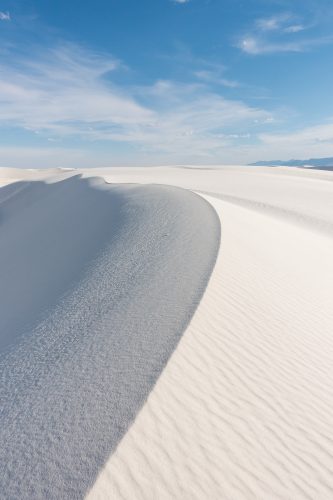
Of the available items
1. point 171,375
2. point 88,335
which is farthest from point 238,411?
point 88,335

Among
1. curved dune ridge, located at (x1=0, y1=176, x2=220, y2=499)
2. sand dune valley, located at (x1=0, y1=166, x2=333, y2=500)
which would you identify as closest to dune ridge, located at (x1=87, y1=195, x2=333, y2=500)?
sand dune valley, located at (x1=0, y1=166, x2=333, y2=500)

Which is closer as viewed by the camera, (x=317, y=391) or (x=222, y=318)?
(x=317, y=391)

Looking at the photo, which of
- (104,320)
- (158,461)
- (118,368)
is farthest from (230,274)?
(158,461)

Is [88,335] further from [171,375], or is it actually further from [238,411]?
[238,411]

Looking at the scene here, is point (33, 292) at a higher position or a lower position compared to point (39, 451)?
lower

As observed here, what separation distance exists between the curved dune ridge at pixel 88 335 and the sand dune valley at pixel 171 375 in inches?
0.6

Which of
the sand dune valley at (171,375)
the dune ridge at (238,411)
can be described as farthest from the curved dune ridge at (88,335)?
the dune ridge at (238,411)

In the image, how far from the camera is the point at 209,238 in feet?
22.3

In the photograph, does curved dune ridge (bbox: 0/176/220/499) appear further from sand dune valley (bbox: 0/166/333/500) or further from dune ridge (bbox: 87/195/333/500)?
dune ridge (bbox: 87/195/333/500)

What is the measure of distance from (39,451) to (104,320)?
5.98ft

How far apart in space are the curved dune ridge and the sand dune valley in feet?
0.05

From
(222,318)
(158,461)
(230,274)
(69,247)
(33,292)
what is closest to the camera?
(158,461)

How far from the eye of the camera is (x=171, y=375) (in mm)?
3148

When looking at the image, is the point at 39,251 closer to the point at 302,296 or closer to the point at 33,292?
the point at 33,292
